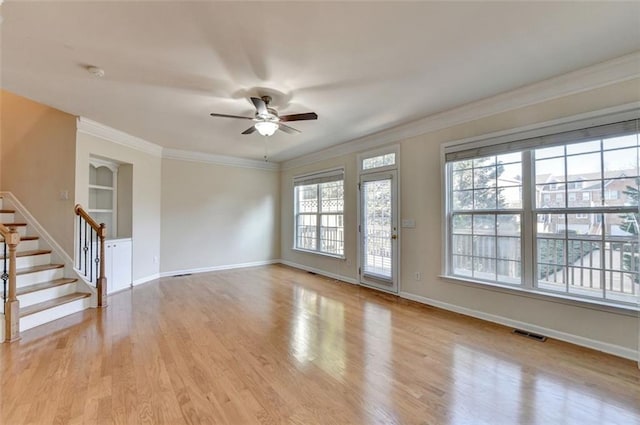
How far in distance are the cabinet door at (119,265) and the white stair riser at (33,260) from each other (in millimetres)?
717

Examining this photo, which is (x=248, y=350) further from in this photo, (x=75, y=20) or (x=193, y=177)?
(x=193, y=177)

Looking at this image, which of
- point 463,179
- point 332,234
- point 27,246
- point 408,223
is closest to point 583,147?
point 463,179

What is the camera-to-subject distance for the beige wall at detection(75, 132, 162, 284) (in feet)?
15.1

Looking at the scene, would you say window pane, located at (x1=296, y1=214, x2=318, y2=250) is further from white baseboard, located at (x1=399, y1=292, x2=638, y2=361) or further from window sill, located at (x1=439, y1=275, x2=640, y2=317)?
window sill, located at (x1=439, y1=275, x2=640, y2=317)

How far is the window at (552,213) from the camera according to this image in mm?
2611

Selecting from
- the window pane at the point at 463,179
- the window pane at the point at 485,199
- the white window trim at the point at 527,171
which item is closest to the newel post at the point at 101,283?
the white window trim at the point at 527,171

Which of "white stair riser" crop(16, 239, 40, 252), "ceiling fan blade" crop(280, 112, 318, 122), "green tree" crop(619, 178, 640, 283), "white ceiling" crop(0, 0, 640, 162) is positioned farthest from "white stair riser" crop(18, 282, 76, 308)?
"green tree" crop(619, 178, 640, 283)

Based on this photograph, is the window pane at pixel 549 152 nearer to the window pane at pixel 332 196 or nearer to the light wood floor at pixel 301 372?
the light wood floor at pixel 301 372

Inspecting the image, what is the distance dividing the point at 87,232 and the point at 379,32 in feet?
15.3

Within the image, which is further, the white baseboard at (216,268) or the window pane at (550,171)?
the white baseboard at (216,268)

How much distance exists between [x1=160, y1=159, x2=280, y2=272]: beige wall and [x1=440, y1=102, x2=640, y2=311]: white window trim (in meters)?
4.49

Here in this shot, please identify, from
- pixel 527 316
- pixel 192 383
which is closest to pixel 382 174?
pixel 527 316

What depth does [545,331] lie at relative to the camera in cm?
297

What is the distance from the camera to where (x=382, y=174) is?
480 cm
